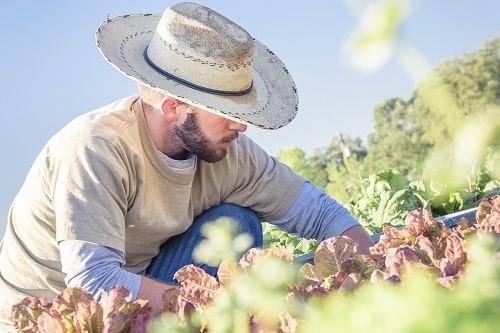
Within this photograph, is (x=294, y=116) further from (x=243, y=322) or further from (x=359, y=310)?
(x=359, y=310)

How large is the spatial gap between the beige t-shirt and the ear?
10cm

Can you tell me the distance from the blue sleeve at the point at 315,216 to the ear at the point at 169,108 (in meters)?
0.91

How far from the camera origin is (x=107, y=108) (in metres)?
3.55

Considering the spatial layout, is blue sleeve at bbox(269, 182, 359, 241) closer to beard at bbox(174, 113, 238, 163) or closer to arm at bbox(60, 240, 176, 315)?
beard at bbox(174, 113, 238, 163)

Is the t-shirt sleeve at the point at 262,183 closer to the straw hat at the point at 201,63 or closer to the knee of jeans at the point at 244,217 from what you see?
the knee of jeans at the point at 244,217

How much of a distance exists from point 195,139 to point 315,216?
0.87 metres

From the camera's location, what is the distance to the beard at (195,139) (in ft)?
11.3

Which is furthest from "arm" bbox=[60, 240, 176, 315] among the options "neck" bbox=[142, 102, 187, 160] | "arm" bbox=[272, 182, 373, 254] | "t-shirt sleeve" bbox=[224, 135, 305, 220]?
"arm" bbox=[272, 182, 373, 254]

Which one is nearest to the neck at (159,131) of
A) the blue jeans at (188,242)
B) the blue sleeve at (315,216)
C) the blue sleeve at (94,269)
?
the blue jeans at (188,242)

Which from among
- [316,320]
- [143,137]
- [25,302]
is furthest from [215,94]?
[316,320]

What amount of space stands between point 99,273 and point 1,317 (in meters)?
0.86

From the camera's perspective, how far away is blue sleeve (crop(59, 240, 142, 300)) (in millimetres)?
2900

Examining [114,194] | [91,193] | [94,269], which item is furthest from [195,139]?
[94,269]

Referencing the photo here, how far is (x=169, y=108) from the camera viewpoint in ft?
11.4
